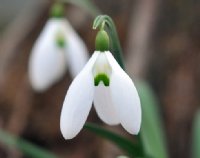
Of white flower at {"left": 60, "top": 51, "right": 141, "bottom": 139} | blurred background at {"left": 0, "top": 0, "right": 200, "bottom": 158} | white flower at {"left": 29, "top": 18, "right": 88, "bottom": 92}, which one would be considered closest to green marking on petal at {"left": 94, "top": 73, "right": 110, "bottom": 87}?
white flower at {"left": 60, "top": 51, "right": 141, "bottom": 139}

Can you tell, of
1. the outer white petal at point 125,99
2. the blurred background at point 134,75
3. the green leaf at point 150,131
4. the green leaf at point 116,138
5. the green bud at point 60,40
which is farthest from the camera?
the blurred background at point 134,75

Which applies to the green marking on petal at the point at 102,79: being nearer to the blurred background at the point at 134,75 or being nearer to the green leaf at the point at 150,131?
the green leaf at the point at 150,131

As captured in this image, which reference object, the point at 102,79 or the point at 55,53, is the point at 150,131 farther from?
the point at 102,79

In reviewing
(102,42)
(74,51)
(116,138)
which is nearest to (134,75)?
(74,51)

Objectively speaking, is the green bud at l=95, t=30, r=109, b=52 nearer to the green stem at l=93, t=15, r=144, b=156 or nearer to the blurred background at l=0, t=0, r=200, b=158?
the green stem at l=93, t=15, r=144, b=156

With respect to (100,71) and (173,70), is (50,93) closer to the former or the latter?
(173,70)

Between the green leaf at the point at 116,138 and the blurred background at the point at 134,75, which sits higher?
the blurred background at the point at 134,75

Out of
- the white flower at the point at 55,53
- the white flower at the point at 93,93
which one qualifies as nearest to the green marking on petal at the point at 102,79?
the white flower at the point at 93,93
